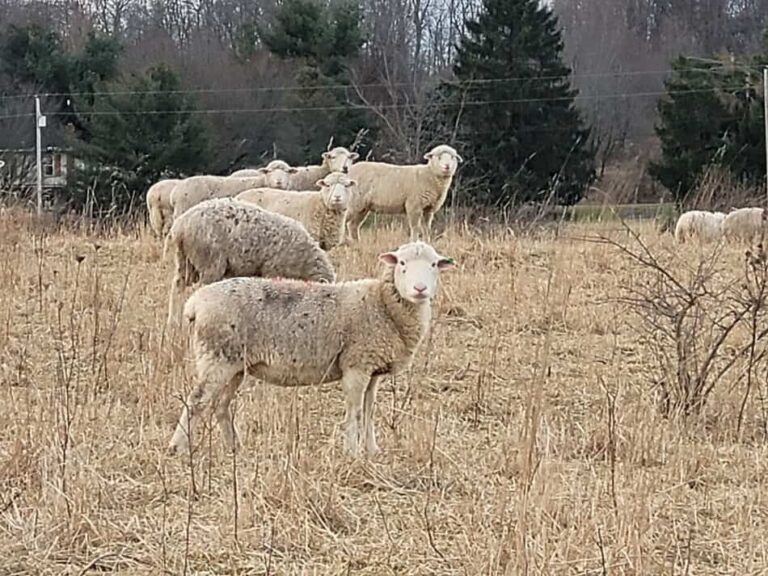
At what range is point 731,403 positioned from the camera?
20.4 feet

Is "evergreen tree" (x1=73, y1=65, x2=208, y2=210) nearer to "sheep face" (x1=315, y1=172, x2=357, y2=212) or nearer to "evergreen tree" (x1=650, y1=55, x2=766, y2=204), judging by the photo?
"evergreen tree" (x1=650, y1=55, x2=766, y2=204)

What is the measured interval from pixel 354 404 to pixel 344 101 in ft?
95.7

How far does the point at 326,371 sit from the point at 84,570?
80.0 inches

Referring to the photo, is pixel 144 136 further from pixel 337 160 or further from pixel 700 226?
pixel 700 226

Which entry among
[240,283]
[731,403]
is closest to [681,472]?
[731,403]

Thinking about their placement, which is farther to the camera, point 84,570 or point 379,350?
point 379,350

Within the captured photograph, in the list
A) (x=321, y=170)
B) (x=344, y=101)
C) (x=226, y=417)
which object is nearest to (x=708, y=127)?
(x=344, y=101)

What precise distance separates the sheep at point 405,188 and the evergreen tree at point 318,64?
58.2 ft

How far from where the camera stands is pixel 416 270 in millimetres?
5773

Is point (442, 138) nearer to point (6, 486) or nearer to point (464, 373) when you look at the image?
point (464, 373)

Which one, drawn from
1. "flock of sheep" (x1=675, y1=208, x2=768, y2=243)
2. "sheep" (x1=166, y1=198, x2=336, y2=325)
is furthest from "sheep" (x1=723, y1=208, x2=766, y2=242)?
"sheep" (x1=166, y1=198, x2=336, y2=325)

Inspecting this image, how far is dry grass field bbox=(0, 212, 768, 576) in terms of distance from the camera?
4105 millimetres

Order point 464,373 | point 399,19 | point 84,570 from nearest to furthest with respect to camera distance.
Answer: point 84,570
point 464,373
point 399,19

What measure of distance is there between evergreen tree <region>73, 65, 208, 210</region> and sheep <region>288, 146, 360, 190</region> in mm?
14762
